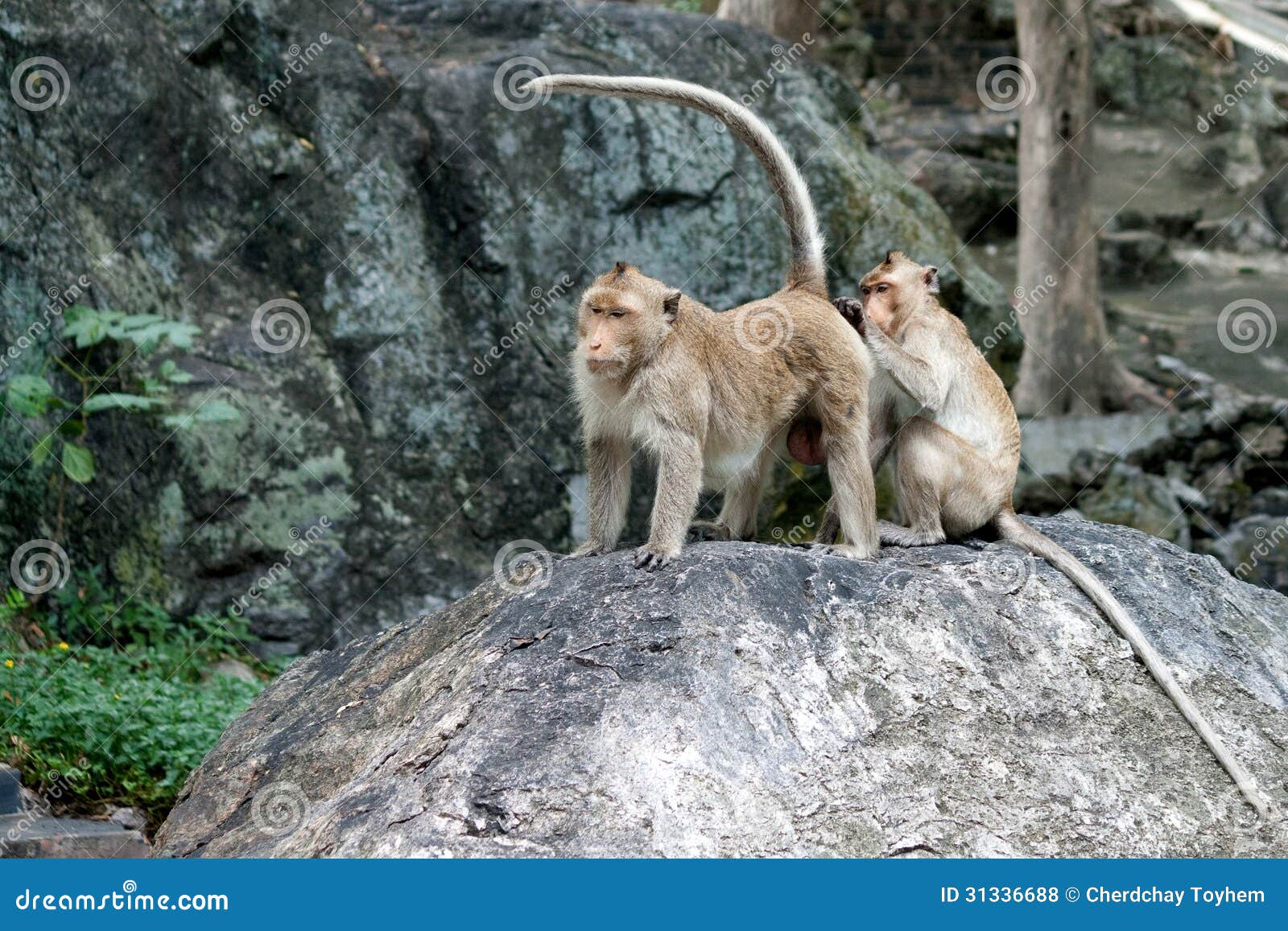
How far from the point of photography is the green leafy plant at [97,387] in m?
8.70

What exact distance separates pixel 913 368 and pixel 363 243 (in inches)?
217

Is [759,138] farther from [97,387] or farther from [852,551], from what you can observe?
[97,387]

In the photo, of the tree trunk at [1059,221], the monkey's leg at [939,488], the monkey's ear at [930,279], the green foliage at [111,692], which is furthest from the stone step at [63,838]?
the tree trunk at [1059,221]

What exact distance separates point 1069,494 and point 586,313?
30.2 ft

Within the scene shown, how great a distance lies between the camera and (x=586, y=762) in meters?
4.74

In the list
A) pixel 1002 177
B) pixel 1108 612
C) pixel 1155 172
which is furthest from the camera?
pixel 1155 172

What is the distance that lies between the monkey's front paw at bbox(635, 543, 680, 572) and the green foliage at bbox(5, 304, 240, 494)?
4161 mm

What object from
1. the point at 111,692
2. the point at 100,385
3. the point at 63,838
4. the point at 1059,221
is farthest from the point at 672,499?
the point at 1059,221

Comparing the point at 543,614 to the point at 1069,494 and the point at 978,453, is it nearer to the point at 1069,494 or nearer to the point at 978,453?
the point at 978,453

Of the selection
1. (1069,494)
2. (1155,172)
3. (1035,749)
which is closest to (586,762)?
(1035,749)

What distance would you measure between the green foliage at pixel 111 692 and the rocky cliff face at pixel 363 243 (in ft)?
1.11

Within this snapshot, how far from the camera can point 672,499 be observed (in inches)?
235

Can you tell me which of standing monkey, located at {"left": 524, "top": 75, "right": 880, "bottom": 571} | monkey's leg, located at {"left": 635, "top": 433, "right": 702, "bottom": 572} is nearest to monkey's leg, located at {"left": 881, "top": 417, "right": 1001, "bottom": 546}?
standing monkey, located at {"left": 524, "top": 75, "right": 880, "bottom": 571}

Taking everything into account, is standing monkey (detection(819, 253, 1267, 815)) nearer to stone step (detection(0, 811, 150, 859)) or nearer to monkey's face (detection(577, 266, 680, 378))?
monkey's face (detection(577, 266, 680, 378))
